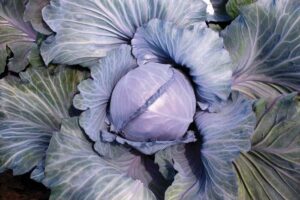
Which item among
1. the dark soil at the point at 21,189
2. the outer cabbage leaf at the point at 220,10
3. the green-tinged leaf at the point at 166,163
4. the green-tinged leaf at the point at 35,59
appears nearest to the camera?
the green-tinged leaf at the point at 166,163

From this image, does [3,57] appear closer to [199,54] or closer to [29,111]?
[29,111]

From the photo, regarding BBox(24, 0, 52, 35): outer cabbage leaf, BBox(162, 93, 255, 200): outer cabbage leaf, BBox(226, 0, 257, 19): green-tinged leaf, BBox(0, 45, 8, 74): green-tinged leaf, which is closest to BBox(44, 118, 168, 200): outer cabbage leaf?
BBox(162, 93, 255, 200): outer cabbage leaf

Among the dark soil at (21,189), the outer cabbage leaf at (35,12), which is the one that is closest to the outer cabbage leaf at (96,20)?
the outer cabbage leaf at (35,12)

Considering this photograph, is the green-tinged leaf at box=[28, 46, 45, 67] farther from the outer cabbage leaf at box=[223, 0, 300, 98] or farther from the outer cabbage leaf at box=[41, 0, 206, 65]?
the outer cabbage leaf at box=[223, 0, 300, 98]

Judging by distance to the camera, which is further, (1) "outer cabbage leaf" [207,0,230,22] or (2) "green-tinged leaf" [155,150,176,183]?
(1) "outer cabbage leaf" [207,0,230,22]

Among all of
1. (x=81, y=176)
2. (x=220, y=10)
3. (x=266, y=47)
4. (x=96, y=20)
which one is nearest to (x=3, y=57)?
(x=96, y=20)

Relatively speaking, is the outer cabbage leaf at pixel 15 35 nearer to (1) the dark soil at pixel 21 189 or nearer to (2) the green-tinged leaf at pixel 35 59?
(2) the green-tinged leaf at pixel 35 59

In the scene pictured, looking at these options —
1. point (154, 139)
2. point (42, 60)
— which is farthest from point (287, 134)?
point (42, 60)

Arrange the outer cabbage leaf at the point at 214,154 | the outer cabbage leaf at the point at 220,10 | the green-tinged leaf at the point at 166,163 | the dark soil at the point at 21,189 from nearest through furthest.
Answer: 1. the outer cabbage leaf at the point at 214,154
2. the green-tinged leaf at the point at 166,163
3. the outer cabbage leaf at the point at 220,10
4. the dark soil at the point at 21,189
